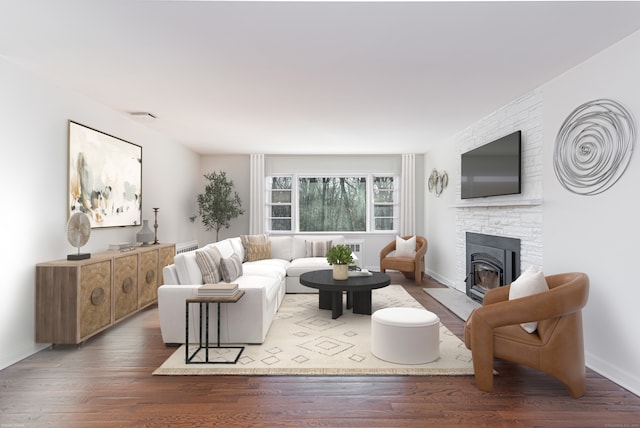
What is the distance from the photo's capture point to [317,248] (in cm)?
663

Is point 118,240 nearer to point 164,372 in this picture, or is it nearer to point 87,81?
point 87,81

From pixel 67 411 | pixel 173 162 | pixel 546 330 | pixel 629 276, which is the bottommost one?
pixel 67 411

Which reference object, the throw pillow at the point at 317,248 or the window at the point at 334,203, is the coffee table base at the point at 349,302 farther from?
the window at the point at 334,203

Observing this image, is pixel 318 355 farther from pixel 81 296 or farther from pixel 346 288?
pixel 81 296

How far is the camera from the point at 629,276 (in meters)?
2.76

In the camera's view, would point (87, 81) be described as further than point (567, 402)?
Yes

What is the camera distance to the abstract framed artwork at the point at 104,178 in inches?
156

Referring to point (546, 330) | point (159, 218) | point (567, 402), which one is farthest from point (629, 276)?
point (159, 218)

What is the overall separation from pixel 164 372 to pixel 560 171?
3.82 meters

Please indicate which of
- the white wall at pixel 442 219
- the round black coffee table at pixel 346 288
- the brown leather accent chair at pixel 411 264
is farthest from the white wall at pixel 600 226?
the brown leather accent chair at pixel 411 264

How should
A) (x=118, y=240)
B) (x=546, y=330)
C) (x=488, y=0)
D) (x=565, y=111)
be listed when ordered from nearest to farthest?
(x=488, y=0) < (x=546, y=330) < (x=565, y=111) < (x=118, y=240)

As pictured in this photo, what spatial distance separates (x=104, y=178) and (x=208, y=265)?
165cm

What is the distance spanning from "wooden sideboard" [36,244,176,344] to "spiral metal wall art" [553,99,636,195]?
4.41m

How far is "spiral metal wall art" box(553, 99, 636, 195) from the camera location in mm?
2831
